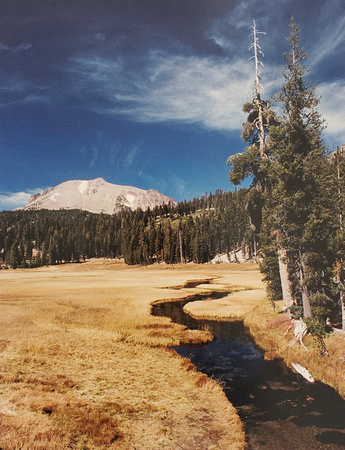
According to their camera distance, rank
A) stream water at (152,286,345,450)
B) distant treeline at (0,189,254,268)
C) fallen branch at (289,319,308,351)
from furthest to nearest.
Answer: distant treeline at (0,189,254,268), fallen branch at (289,319,308,351), stream water at (152,286,345,450)

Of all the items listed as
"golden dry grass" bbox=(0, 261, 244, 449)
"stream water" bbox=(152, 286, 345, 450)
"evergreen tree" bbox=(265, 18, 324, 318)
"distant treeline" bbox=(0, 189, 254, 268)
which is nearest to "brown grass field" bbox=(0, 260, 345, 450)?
"golden dry grass" bbox=(0, 261, 244, 449)

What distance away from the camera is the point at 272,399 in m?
12.7

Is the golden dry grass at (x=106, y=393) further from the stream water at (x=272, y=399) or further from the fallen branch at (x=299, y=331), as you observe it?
the fallen branch at (x=299, y=331)

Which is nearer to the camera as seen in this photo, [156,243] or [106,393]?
[106,393]

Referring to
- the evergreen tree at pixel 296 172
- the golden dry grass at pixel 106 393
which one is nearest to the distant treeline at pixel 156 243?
the evergreen tree at pixel 296 172

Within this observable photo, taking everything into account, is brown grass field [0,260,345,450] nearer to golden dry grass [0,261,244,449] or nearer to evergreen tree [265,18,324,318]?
golden dry grass [0,261,244,449]

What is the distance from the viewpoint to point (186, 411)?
437 inches

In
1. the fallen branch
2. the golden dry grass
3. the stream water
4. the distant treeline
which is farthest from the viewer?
the distant treeline

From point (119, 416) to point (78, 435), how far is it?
5.82 feet

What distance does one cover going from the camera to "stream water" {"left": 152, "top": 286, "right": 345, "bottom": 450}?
32.5 ft

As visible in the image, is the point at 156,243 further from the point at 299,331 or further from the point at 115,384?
the point at 115,384

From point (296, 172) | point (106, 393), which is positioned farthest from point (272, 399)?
point (296, 172)

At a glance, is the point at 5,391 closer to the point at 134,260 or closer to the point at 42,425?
the point at 42,425

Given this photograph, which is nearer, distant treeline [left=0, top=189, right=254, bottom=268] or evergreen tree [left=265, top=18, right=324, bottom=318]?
evergreen tree [left=265, top=18, right=324, bottom=318]
